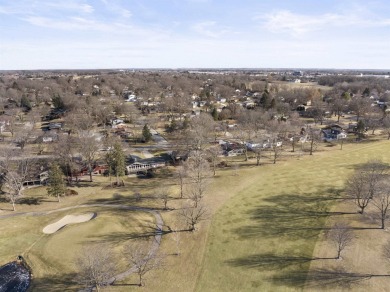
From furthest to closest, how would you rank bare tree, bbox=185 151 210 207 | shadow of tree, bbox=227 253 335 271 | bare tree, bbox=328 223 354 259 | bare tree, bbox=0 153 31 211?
1. bare tree, bbox=0 153 31 211
2. bare tree, bbox=185 151 210 207
3. bare tree, bbox=328 223 354 259
4. shadow of tree, bbox=227 253 335 271

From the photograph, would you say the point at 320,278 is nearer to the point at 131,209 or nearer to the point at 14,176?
the point at 131,209

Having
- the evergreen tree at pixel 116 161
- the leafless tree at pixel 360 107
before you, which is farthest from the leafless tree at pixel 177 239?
the leafless tree at pixel 360 107

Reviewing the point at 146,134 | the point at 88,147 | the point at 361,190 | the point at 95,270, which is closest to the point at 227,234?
the point at 95,270

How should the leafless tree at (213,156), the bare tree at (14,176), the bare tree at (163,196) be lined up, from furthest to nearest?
the leafless tree at (213,156) → the bare tree at (14,176) → the bare tree at (163,196)

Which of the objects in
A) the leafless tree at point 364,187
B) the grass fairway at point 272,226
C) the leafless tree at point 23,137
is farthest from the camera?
the leafless tree at point 23,137

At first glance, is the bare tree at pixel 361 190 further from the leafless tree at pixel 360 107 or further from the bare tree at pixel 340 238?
the leafless tree at pixel 360 107

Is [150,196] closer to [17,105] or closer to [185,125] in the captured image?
[185,125]

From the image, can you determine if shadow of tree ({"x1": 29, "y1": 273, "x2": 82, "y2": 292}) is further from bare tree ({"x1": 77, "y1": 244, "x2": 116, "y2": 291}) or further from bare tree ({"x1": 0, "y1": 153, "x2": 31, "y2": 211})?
bare tree ({"x1": 0, "y1": 153, "x2": 31, "y2": 211})

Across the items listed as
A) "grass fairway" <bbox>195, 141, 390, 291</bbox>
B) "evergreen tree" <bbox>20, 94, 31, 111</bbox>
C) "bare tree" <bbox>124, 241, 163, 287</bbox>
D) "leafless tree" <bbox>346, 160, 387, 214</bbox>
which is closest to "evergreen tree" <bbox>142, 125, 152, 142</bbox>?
"grass fairway" <bbox>195, 141, 390, 291</bbox>
